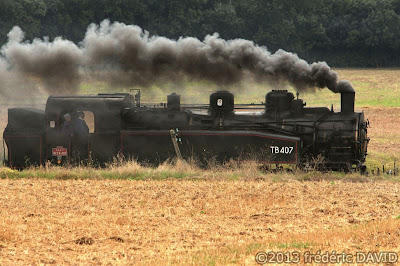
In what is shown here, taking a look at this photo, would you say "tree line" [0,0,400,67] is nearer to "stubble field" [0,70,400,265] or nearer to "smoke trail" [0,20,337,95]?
"smoke trail" [0,20,337,95]

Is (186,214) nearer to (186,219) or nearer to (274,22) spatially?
(186,219)

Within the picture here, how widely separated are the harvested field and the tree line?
4826cm

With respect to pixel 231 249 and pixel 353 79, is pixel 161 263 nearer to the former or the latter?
pixel 231 249

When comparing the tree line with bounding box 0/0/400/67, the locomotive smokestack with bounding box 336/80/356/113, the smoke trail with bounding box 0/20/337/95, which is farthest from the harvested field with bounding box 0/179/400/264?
the tree line with bounding box 0/0/400/67

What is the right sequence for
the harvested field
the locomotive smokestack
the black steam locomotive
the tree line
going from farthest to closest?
the tree line < the locomotive smokestack < the black steam locomotive < the harvested field

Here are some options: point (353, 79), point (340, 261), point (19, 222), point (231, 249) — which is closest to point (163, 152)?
point (19, 222)

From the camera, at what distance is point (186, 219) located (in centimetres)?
1214

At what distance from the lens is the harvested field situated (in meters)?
9.78

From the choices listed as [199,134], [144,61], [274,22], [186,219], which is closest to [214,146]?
[199,134]

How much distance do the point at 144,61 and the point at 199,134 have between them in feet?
17.8

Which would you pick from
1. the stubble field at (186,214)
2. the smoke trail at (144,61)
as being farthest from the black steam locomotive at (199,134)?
the smoke trail at (144,61)

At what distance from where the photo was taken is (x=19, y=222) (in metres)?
11.8

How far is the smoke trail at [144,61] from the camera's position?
2105 cm

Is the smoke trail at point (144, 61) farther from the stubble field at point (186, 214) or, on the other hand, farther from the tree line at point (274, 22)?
the tree line at point (274, 22)
